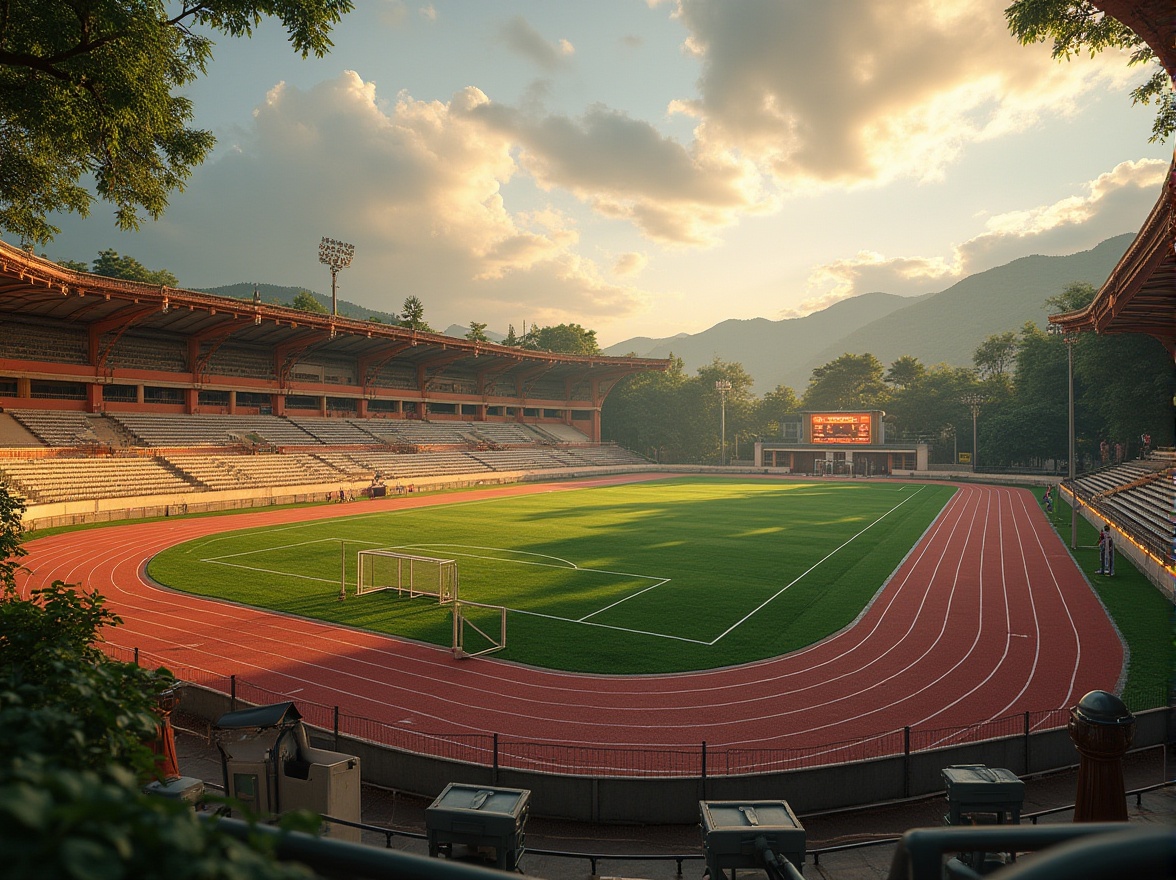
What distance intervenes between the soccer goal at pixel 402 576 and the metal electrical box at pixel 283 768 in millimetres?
12422

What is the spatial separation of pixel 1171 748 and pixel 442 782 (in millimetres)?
12200

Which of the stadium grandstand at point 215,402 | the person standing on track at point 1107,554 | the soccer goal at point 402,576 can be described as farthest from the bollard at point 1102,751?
the stadium grandstand at point 215,402

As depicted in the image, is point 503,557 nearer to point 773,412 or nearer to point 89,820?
point 89,820

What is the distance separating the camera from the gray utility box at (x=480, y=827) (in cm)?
720

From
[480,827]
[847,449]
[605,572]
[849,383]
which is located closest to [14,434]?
[605,572]

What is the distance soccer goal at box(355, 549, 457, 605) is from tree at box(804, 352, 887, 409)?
340ft

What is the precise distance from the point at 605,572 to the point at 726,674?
33.4 ft

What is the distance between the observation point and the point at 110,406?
4669 centimetres

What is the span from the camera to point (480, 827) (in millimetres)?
7230

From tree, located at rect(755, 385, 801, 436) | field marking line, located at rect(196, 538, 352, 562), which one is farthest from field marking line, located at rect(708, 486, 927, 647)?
tree, located at rect(755, 385, 801, 436)

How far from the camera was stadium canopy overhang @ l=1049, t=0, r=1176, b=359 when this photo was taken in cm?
1161

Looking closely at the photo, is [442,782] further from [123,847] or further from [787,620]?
[787,620]

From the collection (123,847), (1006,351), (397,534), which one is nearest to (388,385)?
(397,534)

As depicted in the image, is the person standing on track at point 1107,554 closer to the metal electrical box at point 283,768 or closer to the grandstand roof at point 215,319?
the metal electrical box at point 283,768
